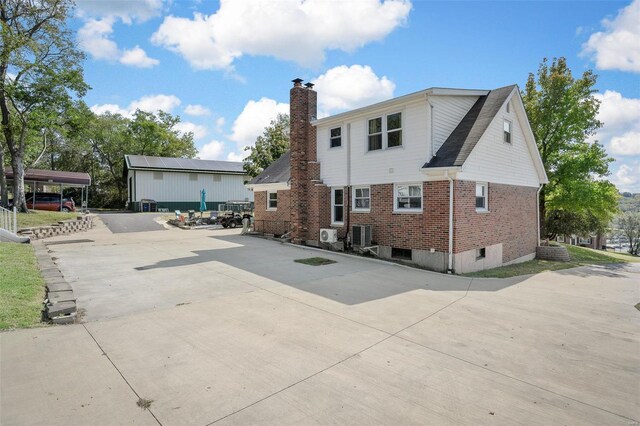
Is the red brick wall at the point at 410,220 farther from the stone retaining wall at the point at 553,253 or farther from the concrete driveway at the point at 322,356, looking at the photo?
the stone retaining wall at the point at 553,253

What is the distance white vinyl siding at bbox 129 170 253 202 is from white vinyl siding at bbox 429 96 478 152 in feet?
93.6

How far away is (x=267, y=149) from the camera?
32.3m

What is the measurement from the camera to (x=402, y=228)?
12102 millimetres

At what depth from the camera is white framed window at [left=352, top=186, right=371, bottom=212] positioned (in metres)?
13.5

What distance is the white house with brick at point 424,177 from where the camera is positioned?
36.6ft

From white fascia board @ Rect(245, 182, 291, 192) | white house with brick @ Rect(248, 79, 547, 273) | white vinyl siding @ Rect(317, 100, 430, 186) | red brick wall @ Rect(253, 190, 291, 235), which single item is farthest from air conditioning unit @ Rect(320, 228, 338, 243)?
white fascia board @ Rect(245, 182, 291, 192)

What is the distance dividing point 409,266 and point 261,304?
636 centimetres

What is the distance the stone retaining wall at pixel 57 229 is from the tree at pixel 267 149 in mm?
15306

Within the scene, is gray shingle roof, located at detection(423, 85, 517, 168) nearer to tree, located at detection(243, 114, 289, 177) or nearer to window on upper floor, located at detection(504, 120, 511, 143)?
window on upper floor, located at detection(504, 120, 511, 143)

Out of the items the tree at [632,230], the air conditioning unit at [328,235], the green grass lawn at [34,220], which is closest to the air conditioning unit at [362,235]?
the air conditioning unit at [328,235]

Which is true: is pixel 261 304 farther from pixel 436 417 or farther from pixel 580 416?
pixel 580 416

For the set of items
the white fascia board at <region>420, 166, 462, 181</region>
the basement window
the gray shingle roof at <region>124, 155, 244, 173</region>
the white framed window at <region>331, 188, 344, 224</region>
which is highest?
the gray shingle roof at <region>124, 155, 244, 173</region>

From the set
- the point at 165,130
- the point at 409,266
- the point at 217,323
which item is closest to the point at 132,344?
the point at 217,323

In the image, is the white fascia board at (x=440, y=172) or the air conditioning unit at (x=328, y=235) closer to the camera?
the white fascia board at (x=440, y=172)
